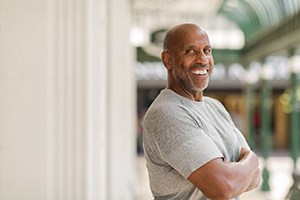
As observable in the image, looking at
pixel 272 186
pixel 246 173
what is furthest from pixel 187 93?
pixel 272 186

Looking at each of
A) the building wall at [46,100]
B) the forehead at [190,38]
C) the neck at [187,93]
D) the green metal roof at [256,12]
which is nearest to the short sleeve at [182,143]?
the neck at [187,93]

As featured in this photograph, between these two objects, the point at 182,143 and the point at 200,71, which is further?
the point at 200,71

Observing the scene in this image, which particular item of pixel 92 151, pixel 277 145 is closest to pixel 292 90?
pixel 92 151

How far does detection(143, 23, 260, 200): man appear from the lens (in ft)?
5.22

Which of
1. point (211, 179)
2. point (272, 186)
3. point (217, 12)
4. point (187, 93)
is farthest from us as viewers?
point (217, 12)

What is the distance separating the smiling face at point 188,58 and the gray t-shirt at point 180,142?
5cm

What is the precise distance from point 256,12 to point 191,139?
11185 mm

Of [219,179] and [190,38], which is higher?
[190,38]

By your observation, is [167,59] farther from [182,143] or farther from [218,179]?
[218,179]

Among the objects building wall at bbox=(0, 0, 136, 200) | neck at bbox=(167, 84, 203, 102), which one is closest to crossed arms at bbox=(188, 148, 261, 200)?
neck at bbox=(167, 84, 203, 102)

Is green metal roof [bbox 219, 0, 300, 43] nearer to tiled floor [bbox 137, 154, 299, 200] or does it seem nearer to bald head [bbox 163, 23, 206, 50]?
tiled floor [bbox 137, 154, 299, 200]

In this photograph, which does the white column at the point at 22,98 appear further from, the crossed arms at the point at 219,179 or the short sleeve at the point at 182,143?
→ the crossed arms at the point at 219,179

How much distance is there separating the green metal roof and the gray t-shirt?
7570 millimetres

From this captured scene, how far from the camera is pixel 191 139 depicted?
5.32 ft
